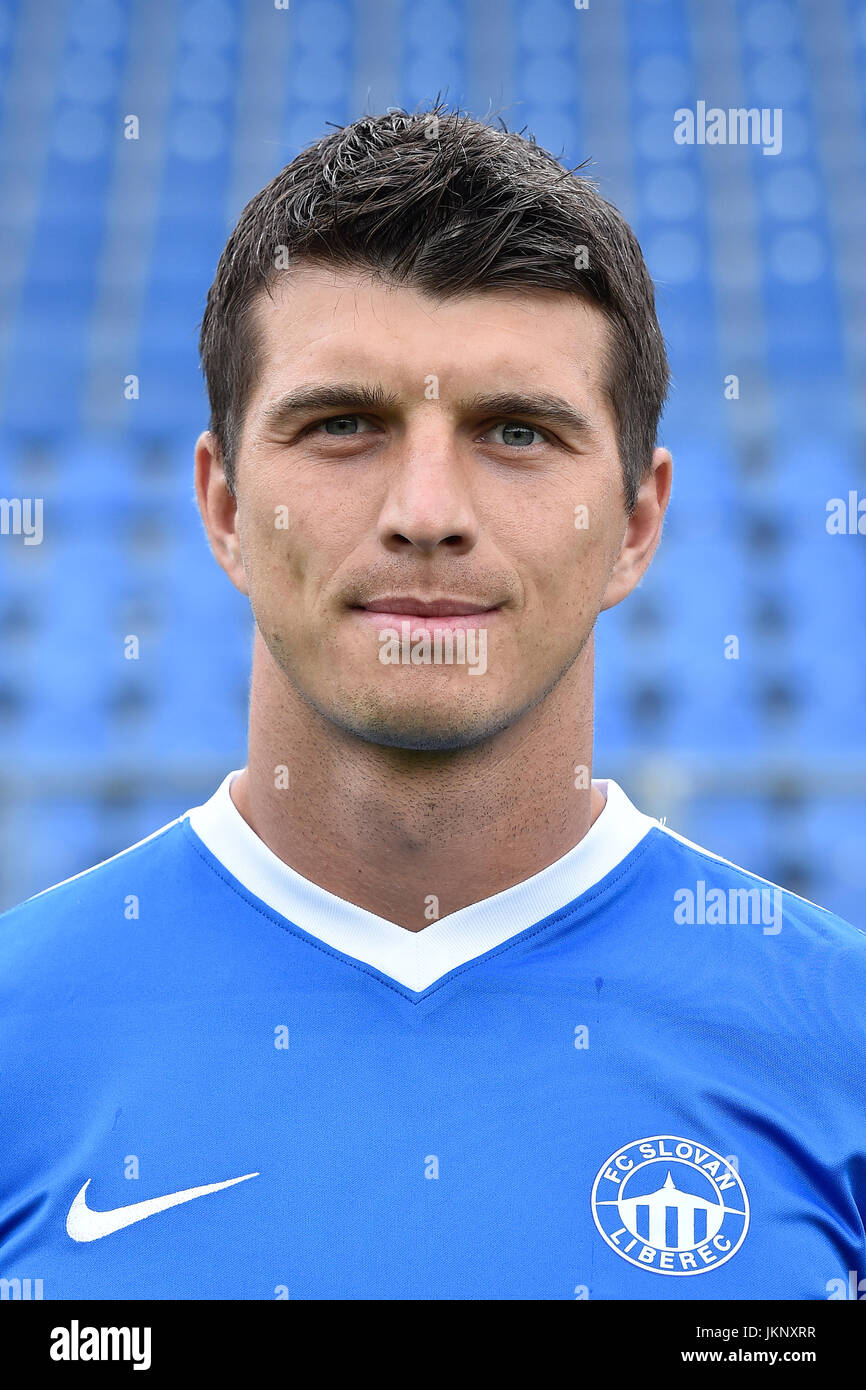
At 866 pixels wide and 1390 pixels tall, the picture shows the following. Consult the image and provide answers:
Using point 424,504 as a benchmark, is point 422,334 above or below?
above

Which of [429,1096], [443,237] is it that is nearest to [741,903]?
[429,1096]

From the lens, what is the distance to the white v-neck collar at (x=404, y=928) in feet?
6.66

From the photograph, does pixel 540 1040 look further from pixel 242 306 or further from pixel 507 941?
pixel 242 306

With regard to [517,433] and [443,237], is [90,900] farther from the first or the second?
[443,237]

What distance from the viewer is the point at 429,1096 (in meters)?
1.89

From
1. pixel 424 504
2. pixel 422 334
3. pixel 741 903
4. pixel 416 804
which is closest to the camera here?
pixel 424 504

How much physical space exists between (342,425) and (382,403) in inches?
→ 3.0

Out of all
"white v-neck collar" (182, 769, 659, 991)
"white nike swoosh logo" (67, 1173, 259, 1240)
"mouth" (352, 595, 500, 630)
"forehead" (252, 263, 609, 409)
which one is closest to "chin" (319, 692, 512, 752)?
"mouth" (352, 595, 500, 630)

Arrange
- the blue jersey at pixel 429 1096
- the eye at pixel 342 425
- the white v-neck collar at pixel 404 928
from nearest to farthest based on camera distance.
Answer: the blue jersey at pixel 429 1096 → the eye at pixel 342 425 → the white v-neck collar at pixel 404 928

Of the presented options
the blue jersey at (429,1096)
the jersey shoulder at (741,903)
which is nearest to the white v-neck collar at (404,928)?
the blue jersey at (429,1096)

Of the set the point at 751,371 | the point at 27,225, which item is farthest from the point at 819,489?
the point at 27,225

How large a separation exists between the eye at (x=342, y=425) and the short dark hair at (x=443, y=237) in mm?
210

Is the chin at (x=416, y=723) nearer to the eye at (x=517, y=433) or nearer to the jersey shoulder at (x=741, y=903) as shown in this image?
the eye at (x=517, y=433)
